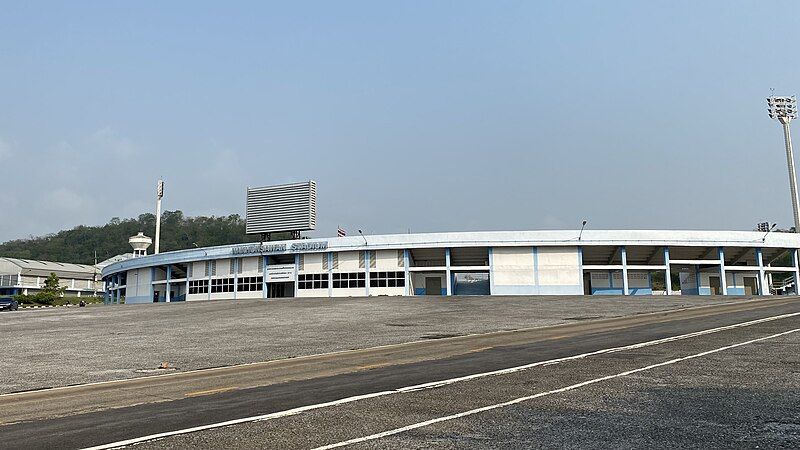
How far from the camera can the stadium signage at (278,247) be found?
70500 millimetres

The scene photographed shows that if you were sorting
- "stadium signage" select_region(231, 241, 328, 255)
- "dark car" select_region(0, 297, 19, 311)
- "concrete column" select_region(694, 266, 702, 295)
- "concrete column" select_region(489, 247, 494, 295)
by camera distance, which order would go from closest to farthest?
"dark car" select_region(0, 297, 19, 311) < "concrete column" select_region(489, 247, 494, 295) < "concrete column" select_region(694, 266, 702, 295) < "stadium signage" select_region(231, 241, 328, 255)

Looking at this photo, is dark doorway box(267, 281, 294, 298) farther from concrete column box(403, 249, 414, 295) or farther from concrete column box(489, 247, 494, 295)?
concrete column box(489, 247, 494, 295)

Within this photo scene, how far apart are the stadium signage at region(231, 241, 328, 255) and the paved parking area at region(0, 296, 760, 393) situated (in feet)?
90.8

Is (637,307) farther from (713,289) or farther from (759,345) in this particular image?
(713,289)

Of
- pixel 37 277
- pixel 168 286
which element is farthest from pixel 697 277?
pixel 37 277

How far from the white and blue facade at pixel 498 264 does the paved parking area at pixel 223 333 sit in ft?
75.8

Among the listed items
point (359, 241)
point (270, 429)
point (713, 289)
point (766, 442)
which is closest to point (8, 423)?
point (270, 429)

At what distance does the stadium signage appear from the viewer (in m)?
70.5

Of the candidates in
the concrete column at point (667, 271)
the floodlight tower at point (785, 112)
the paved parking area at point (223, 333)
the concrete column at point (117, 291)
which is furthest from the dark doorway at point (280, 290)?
the floodlight tower at point (785, 112)

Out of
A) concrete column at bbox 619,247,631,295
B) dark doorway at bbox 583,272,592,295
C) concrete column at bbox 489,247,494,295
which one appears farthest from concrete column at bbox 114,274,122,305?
concrete column at bbox 619,247,631,295

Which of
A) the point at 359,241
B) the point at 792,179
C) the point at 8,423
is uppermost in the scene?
the point at 792,179

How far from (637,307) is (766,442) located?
3235 cm

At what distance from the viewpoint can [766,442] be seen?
755cm

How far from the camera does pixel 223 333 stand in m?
28.0
